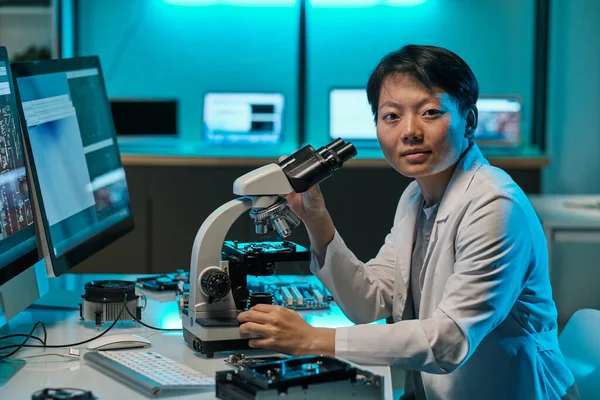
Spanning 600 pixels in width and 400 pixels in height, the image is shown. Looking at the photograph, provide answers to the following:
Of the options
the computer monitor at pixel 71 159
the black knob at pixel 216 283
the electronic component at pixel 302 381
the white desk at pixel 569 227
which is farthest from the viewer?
the white desk at pixel 569 227

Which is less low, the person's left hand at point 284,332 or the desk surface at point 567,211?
the person's left hand at point 284,332

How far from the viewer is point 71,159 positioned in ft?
6.17

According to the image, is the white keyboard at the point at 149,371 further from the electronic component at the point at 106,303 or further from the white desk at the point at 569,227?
the white desk at the point at 569,227

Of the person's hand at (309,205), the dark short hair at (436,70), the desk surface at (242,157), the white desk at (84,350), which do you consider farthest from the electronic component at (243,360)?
the desk surface at (242,157)

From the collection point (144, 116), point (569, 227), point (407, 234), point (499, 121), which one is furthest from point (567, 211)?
point (144, 116)

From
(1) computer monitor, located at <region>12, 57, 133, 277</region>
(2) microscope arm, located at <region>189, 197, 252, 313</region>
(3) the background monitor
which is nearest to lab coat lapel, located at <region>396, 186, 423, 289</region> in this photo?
(2) microscope arm, located at <region>189, 197, 252, 313</region>

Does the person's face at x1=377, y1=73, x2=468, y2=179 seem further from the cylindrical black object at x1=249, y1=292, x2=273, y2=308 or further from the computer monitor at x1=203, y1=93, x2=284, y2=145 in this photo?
the computer monitor at x1=203, y1=93, x2=284, y2=145

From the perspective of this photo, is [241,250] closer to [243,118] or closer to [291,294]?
[291,294]

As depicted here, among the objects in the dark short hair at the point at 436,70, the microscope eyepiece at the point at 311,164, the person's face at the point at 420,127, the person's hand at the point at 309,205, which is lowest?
the person's hand at the point at 309,205

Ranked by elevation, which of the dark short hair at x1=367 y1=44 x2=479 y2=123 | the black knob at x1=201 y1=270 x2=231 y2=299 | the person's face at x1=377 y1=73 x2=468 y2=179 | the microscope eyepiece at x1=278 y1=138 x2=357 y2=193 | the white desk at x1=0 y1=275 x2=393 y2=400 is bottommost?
the white desk at x1=0 y1=275 x2=393 y2=400

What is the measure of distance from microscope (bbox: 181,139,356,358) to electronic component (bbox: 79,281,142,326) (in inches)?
7.6

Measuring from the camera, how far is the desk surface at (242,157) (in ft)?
13.0

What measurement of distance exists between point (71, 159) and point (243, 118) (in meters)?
2.50

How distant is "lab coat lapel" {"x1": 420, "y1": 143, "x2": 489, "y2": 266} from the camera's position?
1.63 m
